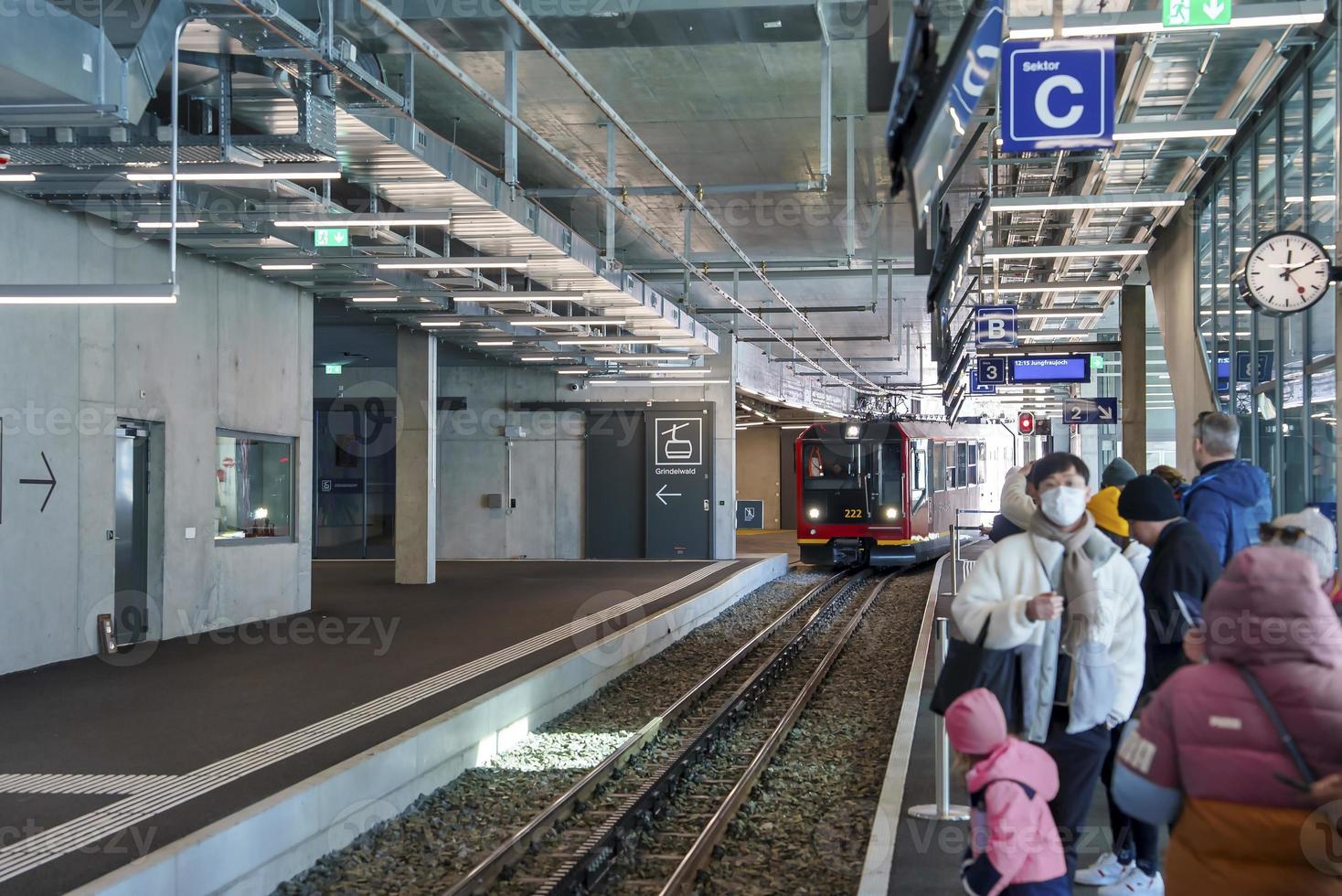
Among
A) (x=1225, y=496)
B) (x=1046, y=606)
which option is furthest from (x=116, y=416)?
(x=1046, y=606)

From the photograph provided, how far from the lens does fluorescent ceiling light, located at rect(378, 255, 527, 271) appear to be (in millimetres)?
11648

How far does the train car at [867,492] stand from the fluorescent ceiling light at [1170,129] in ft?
49.6

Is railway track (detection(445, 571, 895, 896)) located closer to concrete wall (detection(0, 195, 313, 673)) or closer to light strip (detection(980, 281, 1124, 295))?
concrete wall (detection(0, 195, 313, 673))

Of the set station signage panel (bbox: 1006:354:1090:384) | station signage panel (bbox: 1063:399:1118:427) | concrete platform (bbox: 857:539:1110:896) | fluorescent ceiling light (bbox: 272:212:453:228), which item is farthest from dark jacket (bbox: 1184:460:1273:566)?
station signage panel (bbox: 1063:399:1118:427)

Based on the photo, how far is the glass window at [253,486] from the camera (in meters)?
13.9

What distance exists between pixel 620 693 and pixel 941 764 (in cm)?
613

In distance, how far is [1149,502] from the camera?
195 inches

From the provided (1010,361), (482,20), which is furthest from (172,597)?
(1010,361)

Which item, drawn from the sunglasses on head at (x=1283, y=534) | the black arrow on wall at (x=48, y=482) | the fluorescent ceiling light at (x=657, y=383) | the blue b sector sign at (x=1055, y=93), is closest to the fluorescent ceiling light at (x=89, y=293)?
the black arrow on wall at (x=48, y=482)

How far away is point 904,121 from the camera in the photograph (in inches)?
173

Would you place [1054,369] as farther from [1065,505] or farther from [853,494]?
[1065,505]

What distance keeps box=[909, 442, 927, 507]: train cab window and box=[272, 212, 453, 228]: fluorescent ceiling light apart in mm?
15732

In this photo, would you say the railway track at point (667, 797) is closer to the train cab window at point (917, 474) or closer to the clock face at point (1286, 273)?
the clock face at point (1286, 273)

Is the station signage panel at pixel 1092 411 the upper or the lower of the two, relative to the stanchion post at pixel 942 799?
upper
